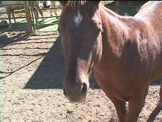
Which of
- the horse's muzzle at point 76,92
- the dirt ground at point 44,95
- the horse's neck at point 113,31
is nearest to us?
the horse's muzzle at point 76,92

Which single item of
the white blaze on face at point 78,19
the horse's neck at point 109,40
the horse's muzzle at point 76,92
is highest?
the white blaze on face at point 78,19

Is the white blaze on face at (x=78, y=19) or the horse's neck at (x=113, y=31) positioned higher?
the white blaze on face at (x=78, y=19)

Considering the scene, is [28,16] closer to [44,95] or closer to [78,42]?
[44,95]

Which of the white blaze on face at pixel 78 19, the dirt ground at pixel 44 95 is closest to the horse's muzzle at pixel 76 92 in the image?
the white blaze on face at pixel 78 19

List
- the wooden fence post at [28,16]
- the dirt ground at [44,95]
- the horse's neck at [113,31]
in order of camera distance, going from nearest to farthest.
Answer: the horse's neck at [113,31] → the dirt ground at [44,95] → the wooden fence post at [28,16]

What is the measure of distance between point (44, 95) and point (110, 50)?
2.22 metres

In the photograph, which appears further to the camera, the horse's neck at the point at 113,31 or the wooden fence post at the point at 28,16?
the wooden fence post at the point at 28,16

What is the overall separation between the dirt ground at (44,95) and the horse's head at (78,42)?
5.50ft

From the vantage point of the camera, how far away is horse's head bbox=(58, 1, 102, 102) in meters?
1.30

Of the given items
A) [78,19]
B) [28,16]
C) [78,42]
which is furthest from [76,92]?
[28,16]

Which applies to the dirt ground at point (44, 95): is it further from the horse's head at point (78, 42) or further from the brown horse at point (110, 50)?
the horse's head at point (78, 42)

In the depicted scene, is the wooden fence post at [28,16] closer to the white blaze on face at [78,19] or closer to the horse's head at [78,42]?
the horse's head at [78,42]

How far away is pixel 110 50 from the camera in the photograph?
173 centimetres

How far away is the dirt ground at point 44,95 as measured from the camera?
295cm
